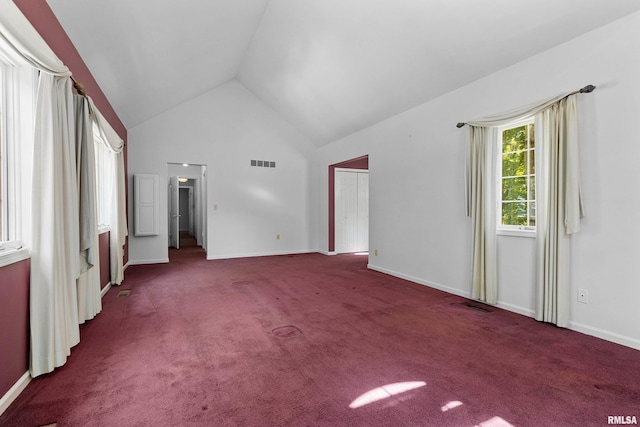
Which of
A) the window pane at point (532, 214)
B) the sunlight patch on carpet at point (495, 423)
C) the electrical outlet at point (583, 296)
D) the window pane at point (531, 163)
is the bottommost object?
the sunlight patch on carpet at point (495, 423)

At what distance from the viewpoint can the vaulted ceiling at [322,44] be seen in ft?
9.07

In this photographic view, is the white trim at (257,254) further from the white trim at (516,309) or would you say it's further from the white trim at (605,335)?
the white trim at (605,335)

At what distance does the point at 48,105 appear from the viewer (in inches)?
81.0

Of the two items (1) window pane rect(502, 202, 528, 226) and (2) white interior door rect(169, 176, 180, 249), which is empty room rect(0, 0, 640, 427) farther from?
(2) white interior door rect(169, 176, 180, 249)

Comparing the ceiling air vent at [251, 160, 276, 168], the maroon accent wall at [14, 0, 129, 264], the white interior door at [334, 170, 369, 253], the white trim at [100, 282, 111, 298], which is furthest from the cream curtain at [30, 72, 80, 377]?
the white interior door at [334, 170, 369, 253]

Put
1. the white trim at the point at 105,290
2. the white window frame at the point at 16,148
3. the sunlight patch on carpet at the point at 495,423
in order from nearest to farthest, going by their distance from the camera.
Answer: the sunlight patch on carpet at the point at 495,423 → the white window frame at the point at 16,148 → the white trim at the point at 105,290

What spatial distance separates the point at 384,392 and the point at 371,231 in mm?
4007

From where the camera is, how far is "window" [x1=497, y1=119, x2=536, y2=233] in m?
3.28

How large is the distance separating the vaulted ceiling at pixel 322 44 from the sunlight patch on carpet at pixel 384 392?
327 centimetres

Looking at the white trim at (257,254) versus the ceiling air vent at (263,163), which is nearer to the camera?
the white trim at (257,254)

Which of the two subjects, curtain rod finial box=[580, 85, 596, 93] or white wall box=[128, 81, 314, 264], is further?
white wall box=[128, 81, 314, 264]

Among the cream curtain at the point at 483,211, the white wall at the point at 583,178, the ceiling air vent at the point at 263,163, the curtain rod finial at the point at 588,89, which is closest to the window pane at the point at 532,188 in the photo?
the cream curtain at the point at 483,211

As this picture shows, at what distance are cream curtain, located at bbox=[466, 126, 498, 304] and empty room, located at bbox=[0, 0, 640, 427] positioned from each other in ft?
0.08

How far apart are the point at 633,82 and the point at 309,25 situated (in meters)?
3.55
